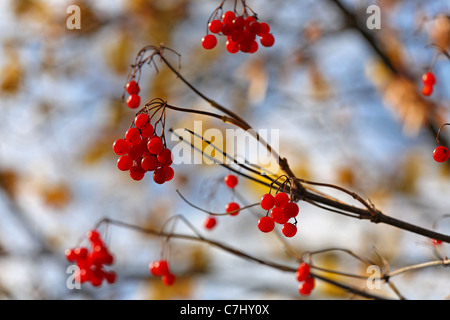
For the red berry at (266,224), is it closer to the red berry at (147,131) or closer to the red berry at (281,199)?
the red berry at (281,199)

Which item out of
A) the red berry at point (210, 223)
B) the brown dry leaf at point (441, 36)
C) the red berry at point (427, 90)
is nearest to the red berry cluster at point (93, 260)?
the red berry at point (210, 223)

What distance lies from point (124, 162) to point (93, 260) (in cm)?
93

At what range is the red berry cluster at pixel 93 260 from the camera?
2.02 m

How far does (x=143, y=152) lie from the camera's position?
1.28 m

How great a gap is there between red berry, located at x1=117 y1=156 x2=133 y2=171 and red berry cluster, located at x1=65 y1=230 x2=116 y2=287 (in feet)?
2.84

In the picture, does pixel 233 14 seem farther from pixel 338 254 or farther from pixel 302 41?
pixel 338 254

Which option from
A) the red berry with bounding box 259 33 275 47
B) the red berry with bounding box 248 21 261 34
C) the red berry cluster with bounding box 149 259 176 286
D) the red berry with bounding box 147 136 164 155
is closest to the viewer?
the red berry with bounding box 147 136 164 155

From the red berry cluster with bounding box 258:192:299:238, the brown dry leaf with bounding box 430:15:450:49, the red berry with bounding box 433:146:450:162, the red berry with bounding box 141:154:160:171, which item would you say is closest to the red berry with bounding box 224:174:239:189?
the red berry cluster with bounding box 258:192:299:238

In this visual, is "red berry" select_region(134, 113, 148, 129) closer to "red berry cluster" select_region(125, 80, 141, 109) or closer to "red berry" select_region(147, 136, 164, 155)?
"red berry" select_region(147, 136, 164, 155)

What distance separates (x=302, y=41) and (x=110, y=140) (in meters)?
Result: 2.49

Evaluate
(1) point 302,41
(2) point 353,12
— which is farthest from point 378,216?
(1) point 302,41

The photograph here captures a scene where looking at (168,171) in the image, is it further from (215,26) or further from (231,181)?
(215,26)

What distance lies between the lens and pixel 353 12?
327 cm

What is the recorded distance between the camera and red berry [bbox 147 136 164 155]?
122cm
